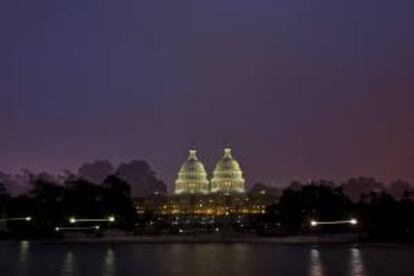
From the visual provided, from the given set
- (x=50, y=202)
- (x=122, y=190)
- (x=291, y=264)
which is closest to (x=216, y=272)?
(x=291, y=264)

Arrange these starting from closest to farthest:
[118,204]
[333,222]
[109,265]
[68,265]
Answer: [68,265]
[109,265]
[333,222]
[118,204]

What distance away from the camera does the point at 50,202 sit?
12888cm

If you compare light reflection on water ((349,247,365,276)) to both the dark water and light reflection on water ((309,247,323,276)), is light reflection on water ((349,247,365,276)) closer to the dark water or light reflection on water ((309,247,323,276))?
the dark water

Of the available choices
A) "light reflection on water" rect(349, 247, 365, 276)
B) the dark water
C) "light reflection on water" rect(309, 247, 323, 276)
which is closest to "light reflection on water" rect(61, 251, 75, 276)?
the dark water

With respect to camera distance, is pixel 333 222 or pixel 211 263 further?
pixel 333 222

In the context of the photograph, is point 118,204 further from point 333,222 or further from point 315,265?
point 315,265

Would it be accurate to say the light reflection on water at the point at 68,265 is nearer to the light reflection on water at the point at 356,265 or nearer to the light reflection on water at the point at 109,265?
the light reflection on water at the point at 109,265

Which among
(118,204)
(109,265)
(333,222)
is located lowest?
(109,265)

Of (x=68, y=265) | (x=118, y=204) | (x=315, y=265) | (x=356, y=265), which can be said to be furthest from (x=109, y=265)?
(x=118, y=204)

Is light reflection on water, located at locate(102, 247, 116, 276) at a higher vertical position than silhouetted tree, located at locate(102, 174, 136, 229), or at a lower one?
lower

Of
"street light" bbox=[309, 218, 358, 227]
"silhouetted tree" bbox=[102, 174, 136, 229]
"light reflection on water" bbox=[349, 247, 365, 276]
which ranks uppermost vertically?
"silhouetted tree" bbox=[102, 174, 136, 229]

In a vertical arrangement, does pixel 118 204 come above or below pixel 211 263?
above

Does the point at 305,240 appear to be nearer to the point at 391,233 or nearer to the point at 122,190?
the point at 391,233

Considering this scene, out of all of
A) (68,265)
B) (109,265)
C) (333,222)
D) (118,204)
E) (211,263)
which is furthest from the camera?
(118,204)
